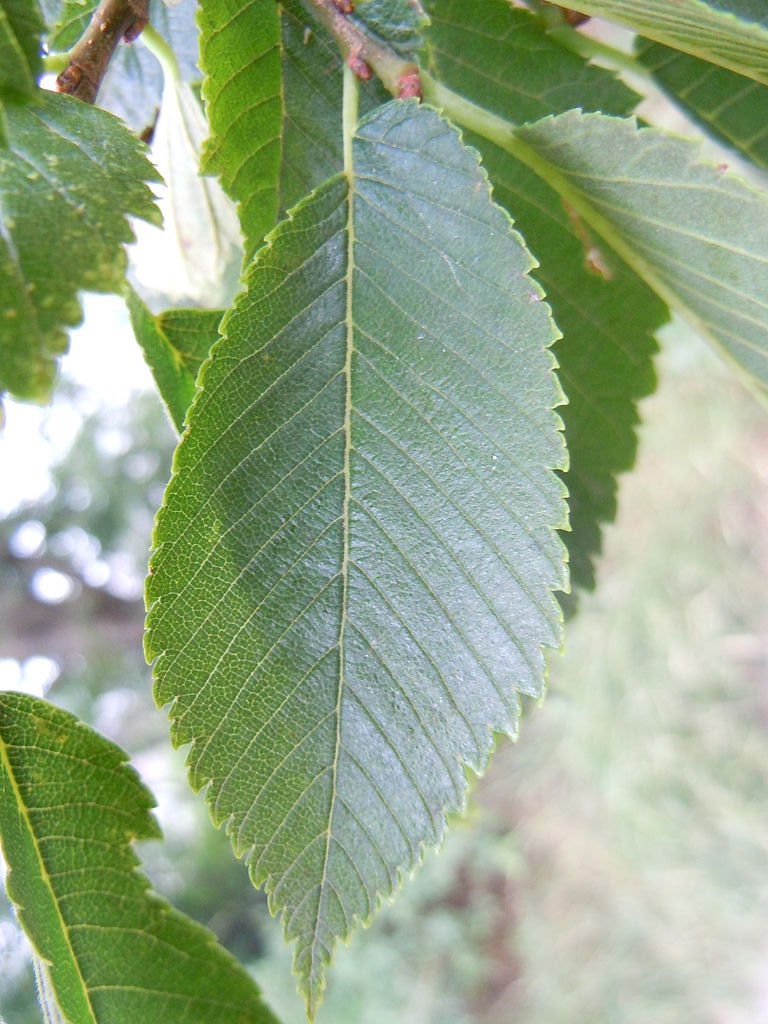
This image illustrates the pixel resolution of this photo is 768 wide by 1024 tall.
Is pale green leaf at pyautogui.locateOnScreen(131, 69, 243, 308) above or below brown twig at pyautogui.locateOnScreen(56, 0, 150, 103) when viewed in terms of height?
below

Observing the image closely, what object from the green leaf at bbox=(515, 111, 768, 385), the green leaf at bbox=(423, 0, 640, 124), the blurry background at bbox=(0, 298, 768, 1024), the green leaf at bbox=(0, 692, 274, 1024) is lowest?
the blurry background at bbox=(0, 298, 768, 1024)

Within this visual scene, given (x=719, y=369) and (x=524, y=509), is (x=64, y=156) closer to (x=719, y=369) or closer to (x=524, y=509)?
(x=524, y=509)

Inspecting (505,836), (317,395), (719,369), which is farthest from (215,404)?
(505,836)

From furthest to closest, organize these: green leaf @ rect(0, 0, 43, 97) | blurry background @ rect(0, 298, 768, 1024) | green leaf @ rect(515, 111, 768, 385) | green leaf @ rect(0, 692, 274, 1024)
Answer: blurry background @ rect(0, 298, 768, 1024) → green leaf @ rect(0, 692, 274, 1024) → green leaf @ rect(515, 111, 768, 385) → green leaf @ rect(0, 0, 43, 97)

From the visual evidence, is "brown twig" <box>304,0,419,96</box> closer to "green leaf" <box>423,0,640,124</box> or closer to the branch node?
the branch node

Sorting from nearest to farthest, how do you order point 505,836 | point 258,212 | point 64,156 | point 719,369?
1. point 64,156
2. point 258,212
3. point 719,369
4. point 505,836

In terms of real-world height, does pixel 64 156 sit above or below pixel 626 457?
above

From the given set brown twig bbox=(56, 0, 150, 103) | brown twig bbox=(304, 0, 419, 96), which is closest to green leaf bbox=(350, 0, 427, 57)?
brown twig bbox=(304, 0, 419, 96)
